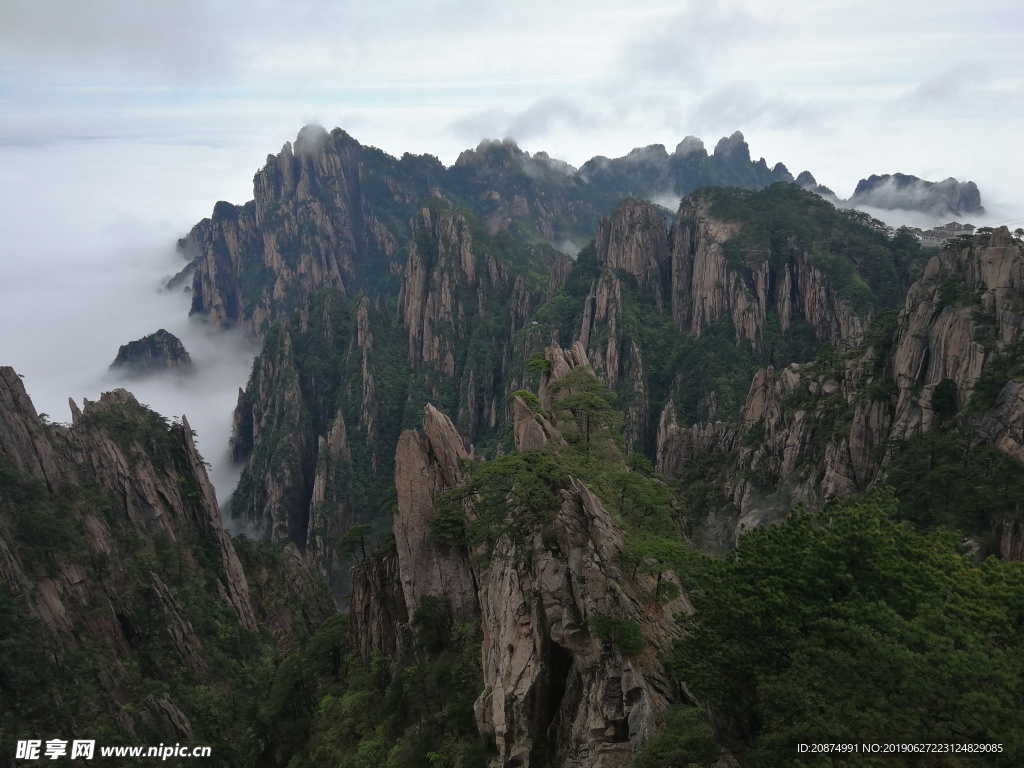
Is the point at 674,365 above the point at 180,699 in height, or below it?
above

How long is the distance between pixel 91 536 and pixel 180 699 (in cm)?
1525

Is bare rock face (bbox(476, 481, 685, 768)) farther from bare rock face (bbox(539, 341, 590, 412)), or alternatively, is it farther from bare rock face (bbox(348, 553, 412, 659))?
bare rock face (bbox(539, 341, 590, 412))

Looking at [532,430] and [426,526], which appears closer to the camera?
[426,526]

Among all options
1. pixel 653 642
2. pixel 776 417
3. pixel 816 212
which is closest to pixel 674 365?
pixel 816 212

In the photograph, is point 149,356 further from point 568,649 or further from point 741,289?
point 568,649

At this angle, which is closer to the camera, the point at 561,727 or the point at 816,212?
the point at 561,727

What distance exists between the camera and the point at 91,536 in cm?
5244

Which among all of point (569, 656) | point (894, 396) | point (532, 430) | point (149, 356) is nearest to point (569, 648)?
point (569, 656)

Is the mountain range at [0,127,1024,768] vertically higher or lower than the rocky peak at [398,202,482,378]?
lower

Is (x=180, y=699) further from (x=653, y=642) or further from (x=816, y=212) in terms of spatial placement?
(x=816, y=212)

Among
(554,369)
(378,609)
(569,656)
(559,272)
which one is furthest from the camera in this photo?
(559,272)

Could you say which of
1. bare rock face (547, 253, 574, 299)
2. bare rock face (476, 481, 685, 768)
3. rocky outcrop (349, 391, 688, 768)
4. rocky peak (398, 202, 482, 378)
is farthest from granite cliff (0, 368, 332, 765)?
bare rock face (547, 253, 574, 299)

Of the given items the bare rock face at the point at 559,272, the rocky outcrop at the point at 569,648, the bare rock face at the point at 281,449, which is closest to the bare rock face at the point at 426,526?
the rocky outcrop at the point at 569,648

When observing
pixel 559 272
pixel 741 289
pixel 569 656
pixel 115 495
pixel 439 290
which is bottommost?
pixel 569 656
